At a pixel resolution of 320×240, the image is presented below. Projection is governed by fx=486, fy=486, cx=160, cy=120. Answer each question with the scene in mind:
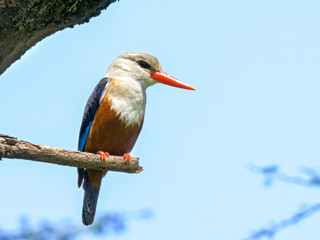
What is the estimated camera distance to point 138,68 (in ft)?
17.9

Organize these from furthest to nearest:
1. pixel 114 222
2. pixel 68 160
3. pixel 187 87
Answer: pixel 187 87 < pixel 114 222 < pixel 68 160

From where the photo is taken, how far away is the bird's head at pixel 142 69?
5406 mm

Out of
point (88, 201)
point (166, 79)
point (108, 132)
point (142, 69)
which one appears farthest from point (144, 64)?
point (88, 201)

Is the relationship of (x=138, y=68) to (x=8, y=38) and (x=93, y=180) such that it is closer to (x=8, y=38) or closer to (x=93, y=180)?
(x=93, y=180)

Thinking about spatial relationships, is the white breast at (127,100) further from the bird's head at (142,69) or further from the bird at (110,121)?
the bird's head at (142,69)

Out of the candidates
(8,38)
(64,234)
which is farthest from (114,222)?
(8,38)

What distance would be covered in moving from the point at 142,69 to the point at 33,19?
243 centimetres

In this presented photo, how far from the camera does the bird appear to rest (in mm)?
4934

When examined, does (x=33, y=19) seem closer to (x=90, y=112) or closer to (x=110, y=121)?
(x=110, y=121)

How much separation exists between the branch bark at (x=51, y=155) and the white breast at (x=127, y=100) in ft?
3.77

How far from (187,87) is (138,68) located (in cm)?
60

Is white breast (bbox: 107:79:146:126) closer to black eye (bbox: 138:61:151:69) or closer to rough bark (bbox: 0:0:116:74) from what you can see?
black eye (bbox: 138:61:151:69)

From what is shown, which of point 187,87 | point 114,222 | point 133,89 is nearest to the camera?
point 114,222

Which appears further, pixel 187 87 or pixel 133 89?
pixel 187 87
